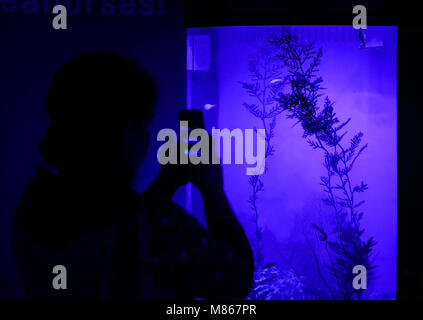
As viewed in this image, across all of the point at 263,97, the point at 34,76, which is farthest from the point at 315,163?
the point at 34,76

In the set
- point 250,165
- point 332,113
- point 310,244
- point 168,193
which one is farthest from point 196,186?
point 332,113

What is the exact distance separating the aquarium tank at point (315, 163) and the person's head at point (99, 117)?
58cm

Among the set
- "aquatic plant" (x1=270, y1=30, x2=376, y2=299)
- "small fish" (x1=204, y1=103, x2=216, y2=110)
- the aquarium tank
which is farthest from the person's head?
"aquatic plant" (x1=270, y1=30, x2=376, y2=299)

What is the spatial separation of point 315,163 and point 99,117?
5.49ft

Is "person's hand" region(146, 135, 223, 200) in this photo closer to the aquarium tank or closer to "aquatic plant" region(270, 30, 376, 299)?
the aquarium tank

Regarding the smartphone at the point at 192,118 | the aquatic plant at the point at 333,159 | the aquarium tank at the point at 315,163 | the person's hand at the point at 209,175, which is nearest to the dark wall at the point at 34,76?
the smartphone at the point at 192,118

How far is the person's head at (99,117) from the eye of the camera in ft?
9.71

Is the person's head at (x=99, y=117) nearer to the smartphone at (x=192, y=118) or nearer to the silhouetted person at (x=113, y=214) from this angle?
the silhouetted person at (x=113, y=214)

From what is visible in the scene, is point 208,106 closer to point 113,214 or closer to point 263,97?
point 263,97

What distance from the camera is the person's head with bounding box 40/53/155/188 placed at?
2.96 meters

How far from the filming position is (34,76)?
311cm
